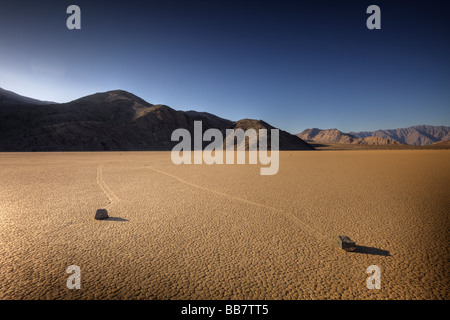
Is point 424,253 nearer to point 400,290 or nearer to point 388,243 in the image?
point 388,243

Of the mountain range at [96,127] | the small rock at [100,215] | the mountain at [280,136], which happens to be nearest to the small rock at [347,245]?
the small rock at [100,215]

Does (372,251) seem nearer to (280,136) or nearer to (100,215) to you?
(100,215)

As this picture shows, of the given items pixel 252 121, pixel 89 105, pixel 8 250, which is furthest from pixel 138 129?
pixel 8 250

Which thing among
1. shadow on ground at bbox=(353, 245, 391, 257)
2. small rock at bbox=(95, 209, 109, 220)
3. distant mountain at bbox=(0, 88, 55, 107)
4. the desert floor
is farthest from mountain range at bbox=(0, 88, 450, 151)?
small rock at bbox=(95, 209, 109, 220)

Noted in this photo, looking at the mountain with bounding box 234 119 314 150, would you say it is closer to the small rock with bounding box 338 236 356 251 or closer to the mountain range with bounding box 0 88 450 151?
the mountain range with bounding box 0 88 450 151

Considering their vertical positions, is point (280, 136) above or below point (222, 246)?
above

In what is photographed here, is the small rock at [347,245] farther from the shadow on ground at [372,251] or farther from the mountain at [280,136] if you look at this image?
the mountain at [280,136]

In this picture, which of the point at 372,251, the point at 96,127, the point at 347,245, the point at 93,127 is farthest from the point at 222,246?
the point at 96,127
